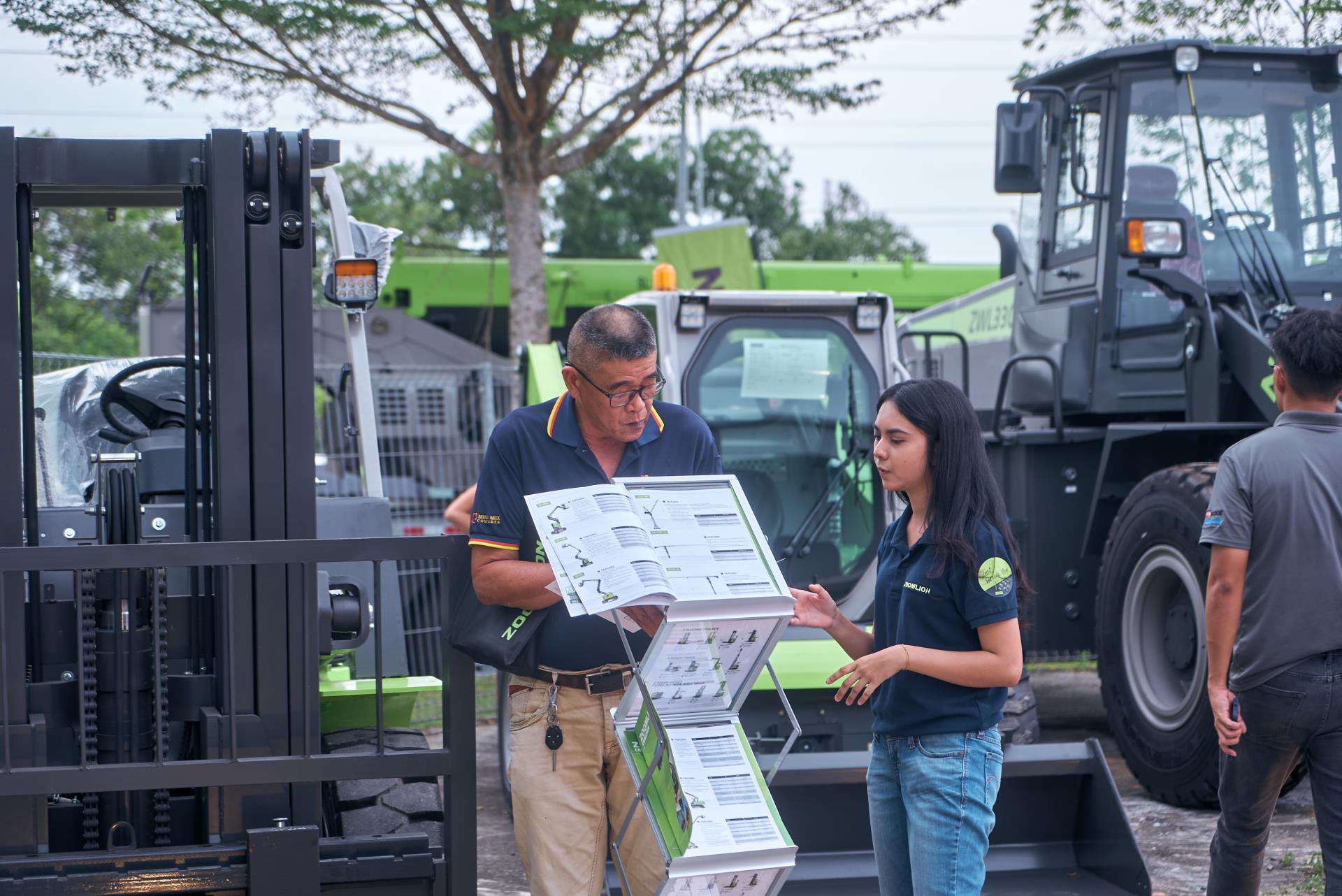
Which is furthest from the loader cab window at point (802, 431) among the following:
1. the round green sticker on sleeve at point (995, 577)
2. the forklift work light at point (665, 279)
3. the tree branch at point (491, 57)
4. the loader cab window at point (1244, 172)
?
the tree branch at point (491, 57)

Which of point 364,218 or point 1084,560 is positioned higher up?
point 364,218

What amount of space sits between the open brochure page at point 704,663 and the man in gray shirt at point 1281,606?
1.65 m

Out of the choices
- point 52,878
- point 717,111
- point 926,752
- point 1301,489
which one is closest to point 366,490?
point 52,878

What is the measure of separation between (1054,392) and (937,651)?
4458mm

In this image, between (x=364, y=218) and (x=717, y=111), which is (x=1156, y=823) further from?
(x=364, y=218)

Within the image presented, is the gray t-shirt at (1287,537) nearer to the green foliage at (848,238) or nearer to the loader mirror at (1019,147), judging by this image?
the loader mirror at (1019,147)

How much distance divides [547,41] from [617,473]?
8.59 meters

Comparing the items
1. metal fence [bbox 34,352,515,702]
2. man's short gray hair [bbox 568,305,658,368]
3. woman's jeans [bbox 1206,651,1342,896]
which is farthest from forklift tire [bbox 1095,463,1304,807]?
metal fence [bbox 34,352,515,702]

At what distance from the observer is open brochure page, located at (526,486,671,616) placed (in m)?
2.61

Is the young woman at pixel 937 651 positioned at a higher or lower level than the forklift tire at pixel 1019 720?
higher

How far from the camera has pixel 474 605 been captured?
3119 mm

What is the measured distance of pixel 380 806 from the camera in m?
3.45

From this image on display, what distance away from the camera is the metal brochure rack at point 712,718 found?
8.54 ft

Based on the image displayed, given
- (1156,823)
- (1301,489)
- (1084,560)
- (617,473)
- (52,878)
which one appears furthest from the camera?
(1084,560)
